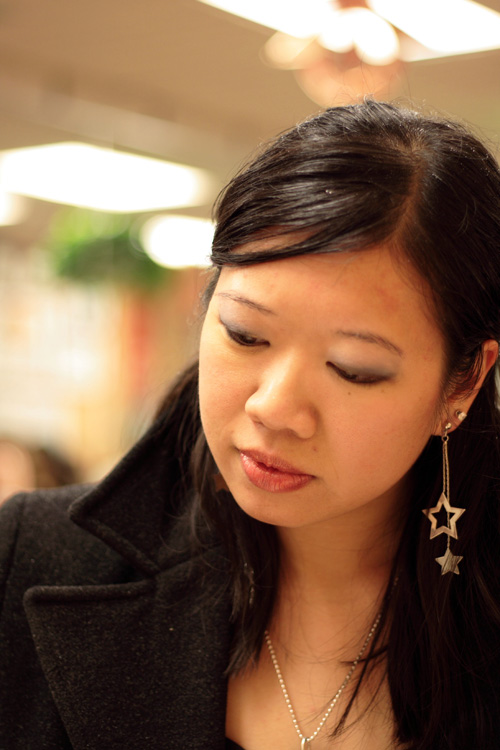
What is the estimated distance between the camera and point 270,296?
111cm

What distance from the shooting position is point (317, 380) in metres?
1.12

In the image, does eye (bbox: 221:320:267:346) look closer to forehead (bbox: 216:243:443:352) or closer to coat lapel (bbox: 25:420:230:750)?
forehead (bbox: 216:243:443:352)

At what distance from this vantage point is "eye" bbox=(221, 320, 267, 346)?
45.3 inches

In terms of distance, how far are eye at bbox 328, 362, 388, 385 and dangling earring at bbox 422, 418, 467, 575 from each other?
19 cm

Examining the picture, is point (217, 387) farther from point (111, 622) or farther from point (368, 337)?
point (111, 622)

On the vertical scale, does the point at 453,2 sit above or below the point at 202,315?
above

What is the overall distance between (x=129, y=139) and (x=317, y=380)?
4244 millimetres

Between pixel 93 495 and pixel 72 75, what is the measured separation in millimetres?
3551

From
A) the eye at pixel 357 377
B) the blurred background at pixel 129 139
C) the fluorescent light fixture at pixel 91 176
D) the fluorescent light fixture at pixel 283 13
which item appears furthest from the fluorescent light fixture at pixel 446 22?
the eye at pixel 357 377

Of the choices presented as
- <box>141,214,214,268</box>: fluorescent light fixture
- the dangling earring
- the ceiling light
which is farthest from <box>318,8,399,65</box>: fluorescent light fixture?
the dangling earring

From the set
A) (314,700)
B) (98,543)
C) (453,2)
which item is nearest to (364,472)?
(314,700)

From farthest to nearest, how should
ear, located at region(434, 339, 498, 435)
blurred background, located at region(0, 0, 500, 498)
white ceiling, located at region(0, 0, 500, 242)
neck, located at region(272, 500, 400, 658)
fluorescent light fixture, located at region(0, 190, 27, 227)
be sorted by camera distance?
fluorescent light fixture, located at region(0, 190, 27, 227), white ceiling, located at region(0, 0, 500, 242), blurred background, located at region(0, 0, 500, 498), neck, located at region(272, 500, 400, 658), ear, located at region(434, 339, 498, 435)

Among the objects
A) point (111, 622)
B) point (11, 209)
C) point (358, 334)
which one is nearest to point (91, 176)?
point (11, 209)

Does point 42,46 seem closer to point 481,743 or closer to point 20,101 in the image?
point 20,101
